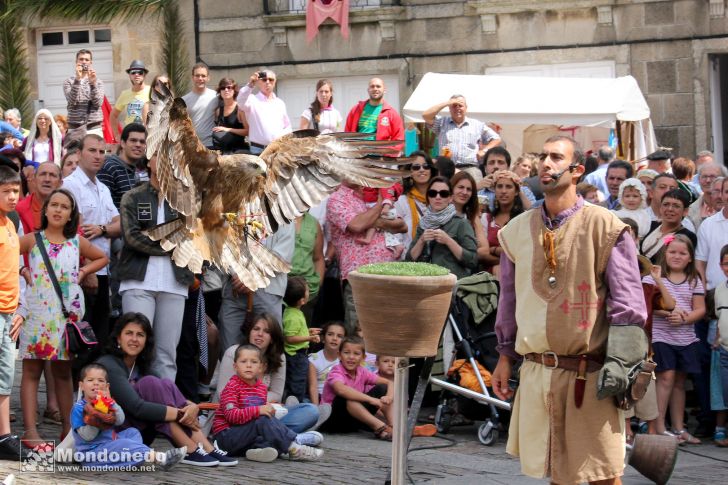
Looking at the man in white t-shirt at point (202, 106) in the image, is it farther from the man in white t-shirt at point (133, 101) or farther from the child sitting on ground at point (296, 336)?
the child sitting on ground at point (296, 336)

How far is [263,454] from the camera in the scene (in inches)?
309

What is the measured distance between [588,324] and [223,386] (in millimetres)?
3722

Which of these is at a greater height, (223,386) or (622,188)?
(622,188)

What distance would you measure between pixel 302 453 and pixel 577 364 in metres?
3.05

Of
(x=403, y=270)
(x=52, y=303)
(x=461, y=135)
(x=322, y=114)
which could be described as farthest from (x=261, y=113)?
(x=403, y=270)

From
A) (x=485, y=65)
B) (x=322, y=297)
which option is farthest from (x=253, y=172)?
(x=485, y=65)

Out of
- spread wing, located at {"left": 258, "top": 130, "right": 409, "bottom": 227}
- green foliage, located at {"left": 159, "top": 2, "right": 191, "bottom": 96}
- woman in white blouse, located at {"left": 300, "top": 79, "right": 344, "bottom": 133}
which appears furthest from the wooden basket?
green foliage, located at {"left": 159, "top": 2, "right": 191, "bottom": 96}

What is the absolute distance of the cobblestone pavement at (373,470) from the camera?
24.0 feet

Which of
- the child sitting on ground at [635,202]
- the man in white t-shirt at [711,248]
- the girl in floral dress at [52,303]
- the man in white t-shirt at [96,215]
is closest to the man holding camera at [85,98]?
the man in white t-shirt at [96,215]

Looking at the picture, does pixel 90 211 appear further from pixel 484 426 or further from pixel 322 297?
pixel 484 426

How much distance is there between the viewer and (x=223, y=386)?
8.39m

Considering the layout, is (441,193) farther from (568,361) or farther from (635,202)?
(568,361)

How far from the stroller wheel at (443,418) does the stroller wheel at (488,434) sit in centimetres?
35

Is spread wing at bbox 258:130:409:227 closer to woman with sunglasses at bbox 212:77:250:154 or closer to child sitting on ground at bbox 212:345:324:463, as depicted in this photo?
child sitting on ground at bbox 212:345:324:463
